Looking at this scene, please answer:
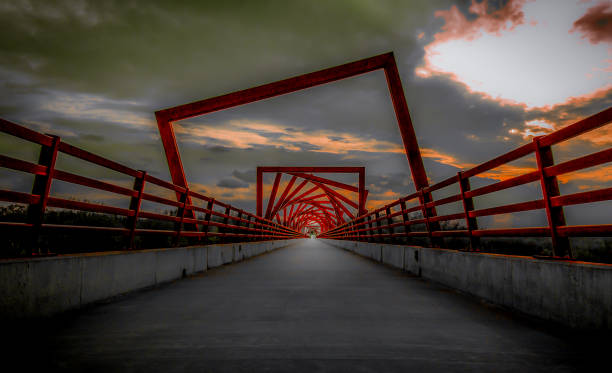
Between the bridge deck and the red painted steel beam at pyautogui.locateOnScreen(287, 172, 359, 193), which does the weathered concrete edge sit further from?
the red painted steel beam at pyautogui.locateOnScreen(287, 172, 359, 193)

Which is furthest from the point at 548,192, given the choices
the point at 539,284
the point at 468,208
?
the point at 468,208

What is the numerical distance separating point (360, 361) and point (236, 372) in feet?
2.64

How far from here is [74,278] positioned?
15.1 ft

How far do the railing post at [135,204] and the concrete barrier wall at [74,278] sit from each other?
0.26 metres

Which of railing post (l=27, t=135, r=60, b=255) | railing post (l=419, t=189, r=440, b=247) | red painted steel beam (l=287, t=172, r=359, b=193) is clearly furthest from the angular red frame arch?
red painted steel beam (l=287, t=172, r=359, b=193)

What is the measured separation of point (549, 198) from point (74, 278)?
16.3 ft

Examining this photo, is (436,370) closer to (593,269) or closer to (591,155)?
(593,269)

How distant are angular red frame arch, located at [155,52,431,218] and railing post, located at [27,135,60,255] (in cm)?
751

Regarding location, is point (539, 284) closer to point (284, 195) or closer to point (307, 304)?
point (307, 304)

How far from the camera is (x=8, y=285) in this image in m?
3.68

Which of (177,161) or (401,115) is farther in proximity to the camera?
(401,115)

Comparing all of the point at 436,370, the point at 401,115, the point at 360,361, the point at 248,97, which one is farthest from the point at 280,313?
the point at 248,97

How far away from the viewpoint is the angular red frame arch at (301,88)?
40.2 feet

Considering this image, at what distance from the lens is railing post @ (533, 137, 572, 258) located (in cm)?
425
